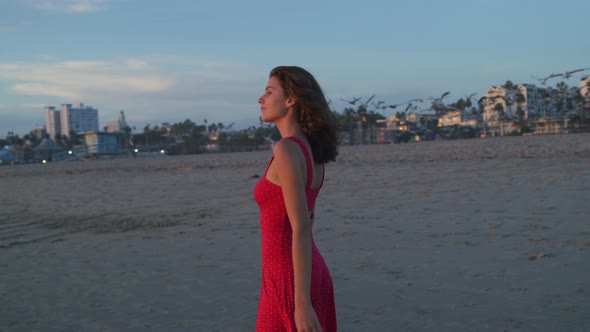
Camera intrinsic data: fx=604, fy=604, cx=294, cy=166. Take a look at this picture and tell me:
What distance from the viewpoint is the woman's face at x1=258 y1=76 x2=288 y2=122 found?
1.94 meters

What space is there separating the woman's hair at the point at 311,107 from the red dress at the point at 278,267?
13 centimetres

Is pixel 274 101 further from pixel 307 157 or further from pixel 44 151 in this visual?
pixel 44 151

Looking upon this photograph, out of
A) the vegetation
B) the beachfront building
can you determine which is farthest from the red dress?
the beachfront building

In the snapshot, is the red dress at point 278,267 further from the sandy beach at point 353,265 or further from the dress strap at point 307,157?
the sandy beach at point 353,265

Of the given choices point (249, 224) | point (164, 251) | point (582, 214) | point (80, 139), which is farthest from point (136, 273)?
point (80, 139)

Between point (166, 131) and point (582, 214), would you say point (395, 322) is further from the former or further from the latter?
point (166, 131)

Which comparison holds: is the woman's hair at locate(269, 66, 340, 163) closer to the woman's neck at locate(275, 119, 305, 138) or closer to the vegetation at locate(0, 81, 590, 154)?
the woman's neck at locate(275, 119, 305, 138)

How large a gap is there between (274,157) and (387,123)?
455 ft

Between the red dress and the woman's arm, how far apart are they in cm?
7

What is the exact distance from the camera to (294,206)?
1762 millimetres

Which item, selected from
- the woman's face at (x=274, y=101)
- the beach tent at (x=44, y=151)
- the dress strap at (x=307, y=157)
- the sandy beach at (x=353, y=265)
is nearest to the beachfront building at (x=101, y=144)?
the beach tent at (x=44, y=151)

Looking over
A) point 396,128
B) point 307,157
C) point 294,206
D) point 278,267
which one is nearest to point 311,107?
point 307,157

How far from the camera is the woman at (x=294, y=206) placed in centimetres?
180

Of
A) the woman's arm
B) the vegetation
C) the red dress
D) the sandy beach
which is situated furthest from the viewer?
the vegetation
